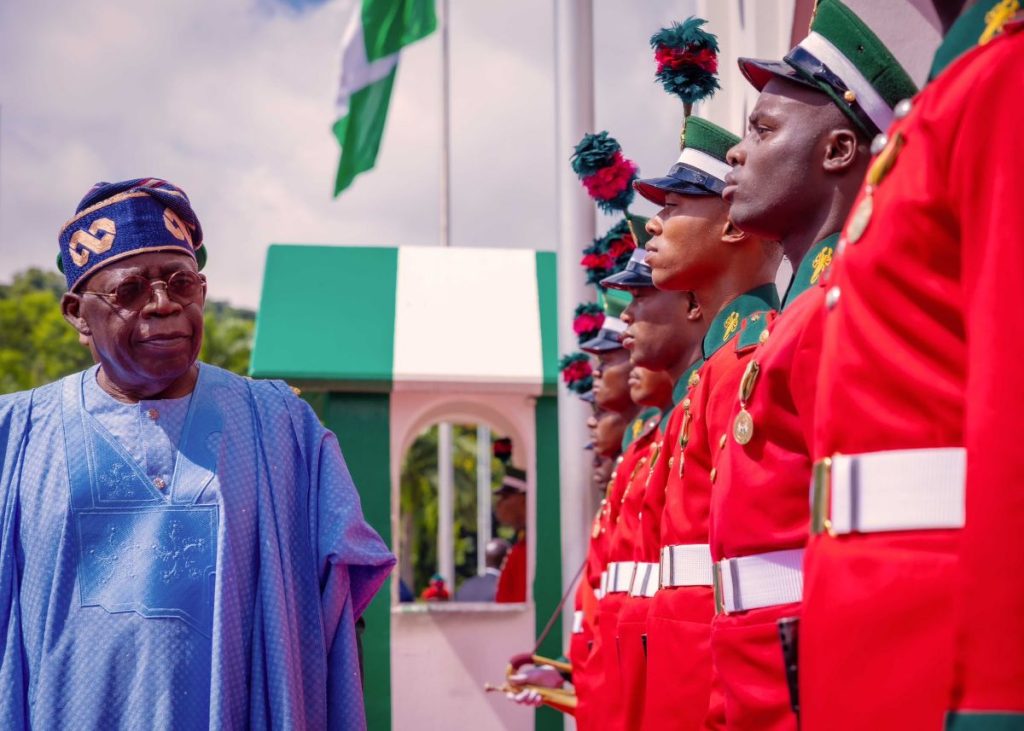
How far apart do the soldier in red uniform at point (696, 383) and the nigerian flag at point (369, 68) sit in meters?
9.24

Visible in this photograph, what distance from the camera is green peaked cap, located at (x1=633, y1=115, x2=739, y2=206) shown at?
4.55 metres

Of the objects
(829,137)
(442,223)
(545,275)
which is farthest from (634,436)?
(442,223)

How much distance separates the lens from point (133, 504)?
3.67 meters

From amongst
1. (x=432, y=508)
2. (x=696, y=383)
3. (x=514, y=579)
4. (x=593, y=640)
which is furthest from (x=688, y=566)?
(x=432, y=508)

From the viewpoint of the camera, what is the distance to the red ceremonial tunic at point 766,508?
252 centimetres

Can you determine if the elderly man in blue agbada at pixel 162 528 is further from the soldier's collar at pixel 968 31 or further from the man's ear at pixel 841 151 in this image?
the soldier's collar at pixel 968 31

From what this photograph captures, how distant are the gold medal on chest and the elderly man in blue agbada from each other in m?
1.32

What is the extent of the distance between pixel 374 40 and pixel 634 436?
830cm

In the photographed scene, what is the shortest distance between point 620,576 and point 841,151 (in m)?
2.65

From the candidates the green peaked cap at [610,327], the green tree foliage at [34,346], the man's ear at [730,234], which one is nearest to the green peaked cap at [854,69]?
the man's ear at [730,234]

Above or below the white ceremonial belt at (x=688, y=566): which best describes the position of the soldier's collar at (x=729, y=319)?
above

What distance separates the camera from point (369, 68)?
1381 centimetres

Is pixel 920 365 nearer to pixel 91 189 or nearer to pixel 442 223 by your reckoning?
pixel 91 189

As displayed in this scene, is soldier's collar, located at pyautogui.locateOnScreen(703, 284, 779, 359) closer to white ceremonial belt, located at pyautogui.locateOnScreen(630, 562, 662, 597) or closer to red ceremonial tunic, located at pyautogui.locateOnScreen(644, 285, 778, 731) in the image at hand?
red ceremonial tunic, located at pyautogui.locateOnScreen(644, 285, 778, 731)
